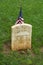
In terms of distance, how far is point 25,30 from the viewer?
5.62m

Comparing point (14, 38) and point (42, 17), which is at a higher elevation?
point (42, 17)

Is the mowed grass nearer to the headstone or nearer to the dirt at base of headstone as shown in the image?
the dirt at base of headstone

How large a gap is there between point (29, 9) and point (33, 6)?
29 cm

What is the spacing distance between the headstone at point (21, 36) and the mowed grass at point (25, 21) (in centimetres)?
15

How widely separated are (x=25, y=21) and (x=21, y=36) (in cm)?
142

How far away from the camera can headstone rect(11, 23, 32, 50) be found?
18.2ft

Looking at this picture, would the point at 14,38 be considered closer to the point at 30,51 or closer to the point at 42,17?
the point at 30,51

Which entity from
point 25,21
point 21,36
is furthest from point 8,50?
point 25,21

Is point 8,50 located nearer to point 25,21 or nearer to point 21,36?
point 21,36

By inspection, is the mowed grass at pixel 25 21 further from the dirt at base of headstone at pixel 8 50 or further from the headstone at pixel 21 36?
the headstone at pixel 21 36

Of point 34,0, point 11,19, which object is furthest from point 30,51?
point 34,0

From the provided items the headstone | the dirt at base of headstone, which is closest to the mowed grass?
the dirt at base of headstone

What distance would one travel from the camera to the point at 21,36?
5.68 metres

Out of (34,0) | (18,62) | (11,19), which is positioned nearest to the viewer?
(18,62)
